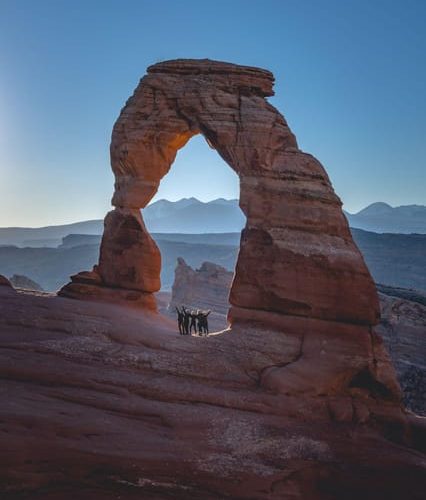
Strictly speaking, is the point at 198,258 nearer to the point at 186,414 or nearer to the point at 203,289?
the point at 203,289

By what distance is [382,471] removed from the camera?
12.9m

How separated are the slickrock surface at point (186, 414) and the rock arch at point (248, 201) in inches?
53.4

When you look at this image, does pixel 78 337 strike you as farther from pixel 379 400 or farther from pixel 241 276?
pixel 379 400

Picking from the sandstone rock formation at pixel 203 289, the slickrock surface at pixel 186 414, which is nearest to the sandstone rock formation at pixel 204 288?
the sandstone rock formation at pixel 203 289

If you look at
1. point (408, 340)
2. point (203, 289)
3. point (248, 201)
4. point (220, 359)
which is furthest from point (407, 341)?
point (203, 289)

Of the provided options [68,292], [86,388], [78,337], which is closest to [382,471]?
[86,388]

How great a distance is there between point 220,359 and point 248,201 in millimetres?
5815

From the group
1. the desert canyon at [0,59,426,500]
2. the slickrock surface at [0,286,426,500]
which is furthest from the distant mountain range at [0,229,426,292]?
the slickrock surface at [0,286,426,500]

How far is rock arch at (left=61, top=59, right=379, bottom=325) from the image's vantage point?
17156 millimetres

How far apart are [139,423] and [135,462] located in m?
1.50

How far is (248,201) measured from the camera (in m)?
18.1

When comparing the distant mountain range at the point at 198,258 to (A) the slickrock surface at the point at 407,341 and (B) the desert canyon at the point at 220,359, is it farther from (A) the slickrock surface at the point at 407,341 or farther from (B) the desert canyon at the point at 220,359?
(B) the desert canyon at the point at 220,359

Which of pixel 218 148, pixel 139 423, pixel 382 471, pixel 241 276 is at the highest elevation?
pixel 218 148

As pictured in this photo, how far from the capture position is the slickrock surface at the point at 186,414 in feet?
34.9
